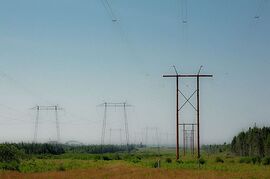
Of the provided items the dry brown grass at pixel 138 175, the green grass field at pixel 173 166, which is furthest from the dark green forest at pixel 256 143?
the dry brown grass at pixel 138 175

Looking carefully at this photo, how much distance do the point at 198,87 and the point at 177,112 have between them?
9.21 ft

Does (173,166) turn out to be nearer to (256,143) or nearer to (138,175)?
(138,175)

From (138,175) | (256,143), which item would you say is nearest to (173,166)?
(138,175)

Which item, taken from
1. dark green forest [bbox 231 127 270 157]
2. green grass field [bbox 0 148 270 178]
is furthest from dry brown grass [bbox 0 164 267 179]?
dark green forest [bbox 231 127 270 157]

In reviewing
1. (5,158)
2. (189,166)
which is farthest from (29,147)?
(189,166)

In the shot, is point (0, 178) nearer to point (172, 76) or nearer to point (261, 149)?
point (172, 76)

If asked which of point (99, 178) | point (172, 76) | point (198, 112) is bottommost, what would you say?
point (99, 178)

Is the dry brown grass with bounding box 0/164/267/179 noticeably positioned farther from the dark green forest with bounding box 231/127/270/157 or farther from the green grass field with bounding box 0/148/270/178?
the dark green forest with bounding box 231/127/270/157

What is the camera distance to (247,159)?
71500mm

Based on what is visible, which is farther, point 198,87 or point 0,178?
point 198,87

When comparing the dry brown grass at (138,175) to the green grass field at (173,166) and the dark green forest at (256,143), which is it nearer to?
the green grass field at (173,166)

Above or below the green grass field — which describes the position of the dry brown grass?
below

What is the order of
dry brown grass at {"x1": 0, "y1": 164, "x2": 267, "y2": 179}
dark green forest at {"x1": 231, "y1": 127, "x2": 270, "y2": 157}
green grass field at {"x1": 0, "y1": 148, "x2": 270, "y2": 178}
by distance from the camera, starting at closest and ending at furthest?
dry brown grass at {"x1": 0, "y1": 164, "x2": 267, "y2": 179} → green grass field at {"x1": 0, "y1": 148, "x2": 270, "y2": 178} → dark green forest at {"x1": 231, "y1": 127, "x2": 270, "y2": 157}

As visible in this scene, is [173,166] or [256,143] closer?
[173,166]
